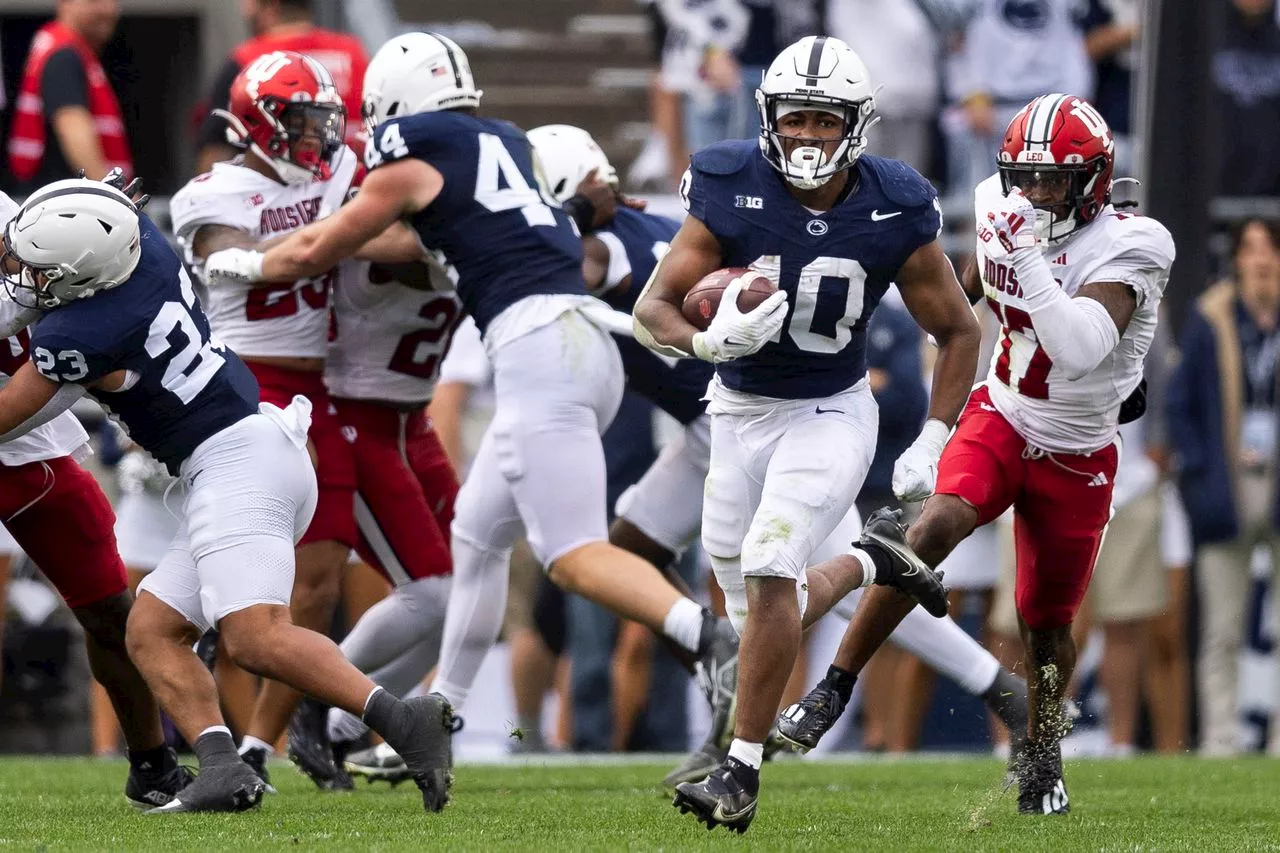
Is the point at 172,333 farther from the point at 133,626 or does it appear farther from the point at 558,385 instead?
the point at 558,385

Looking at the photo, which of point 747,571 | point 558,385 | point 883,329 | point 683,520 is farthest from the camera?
point 883,329

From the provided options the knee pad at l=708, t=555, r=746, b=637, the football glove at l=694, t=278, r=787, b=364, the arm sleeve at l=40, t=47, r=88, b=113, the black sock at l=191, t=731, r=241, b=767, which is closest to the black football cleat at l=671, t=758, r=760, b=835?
the knee pad at l=708, t=555, r=746, b=637

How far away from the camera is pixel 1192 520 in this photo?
9383mm

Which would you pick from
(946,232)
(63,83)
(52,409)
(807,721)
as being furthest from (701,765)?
(946,232)

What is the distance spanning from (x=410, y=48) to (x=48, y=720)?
4.44 metres

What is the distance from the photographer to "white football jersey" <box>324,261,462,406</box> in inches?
265

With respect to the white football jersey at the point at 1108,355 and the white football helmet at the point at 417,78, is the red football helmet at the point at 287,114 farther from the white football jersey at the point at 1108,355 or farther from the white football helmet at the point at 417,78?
the white football jersey at the point at 1108,355

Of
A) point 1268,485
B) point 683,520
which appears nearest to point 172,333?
point 683,520

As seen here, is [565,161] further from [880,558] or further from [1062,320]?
[880,558]

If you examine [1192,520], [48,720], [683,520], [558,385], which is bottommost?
[48,720]

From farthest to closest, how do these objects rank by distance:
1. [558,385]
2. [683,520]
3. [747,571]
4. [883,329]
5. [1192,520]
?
1. [1192,520]
2. [883,329]
3. [683,520]
4. [558,385]
5. [747,571]

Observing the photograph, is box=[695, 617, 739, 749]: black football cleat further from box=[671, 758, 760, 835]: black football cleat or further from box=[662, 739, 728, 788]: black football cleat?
box=[671, 758, 760, 835]: black football cleat

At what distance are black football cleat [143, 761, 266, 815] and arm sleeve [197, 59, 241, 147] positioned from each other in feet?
12.0

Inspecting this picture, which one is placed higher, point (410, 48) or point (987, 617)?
point (410, 48)
